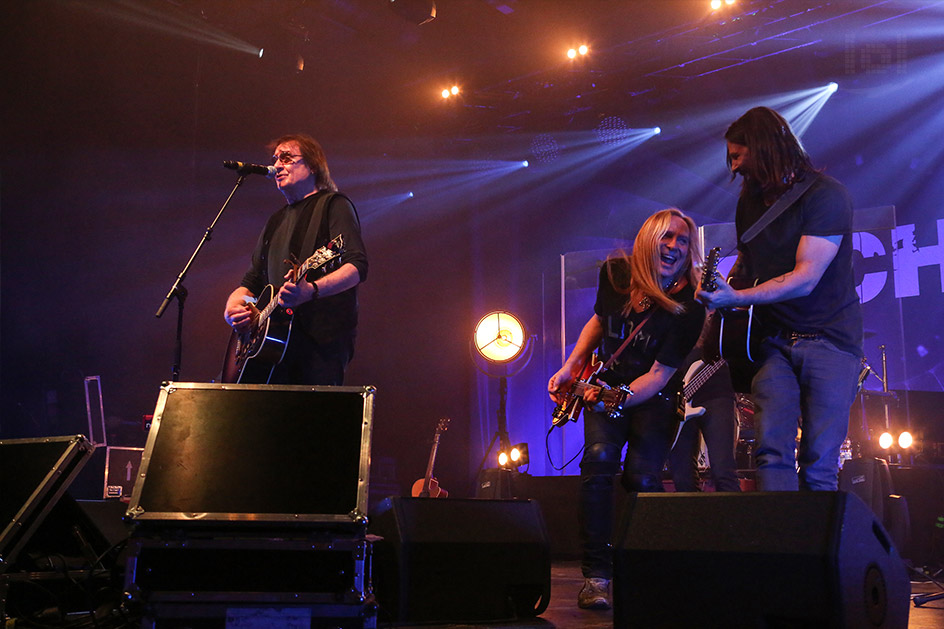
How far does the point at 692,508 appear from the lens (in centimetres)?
231

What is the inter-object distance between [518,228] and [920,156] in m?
5.19

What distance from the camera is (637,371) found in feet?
11.6

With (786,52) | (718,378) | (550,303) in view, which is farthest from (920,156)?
(718,378)

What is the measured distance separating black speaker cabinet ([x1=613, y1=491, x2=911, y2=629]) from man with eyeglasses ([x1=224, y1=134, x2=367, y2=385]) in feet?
5.06

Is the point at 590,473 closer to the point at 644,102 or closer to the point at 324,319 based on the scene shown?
the point at 324,319

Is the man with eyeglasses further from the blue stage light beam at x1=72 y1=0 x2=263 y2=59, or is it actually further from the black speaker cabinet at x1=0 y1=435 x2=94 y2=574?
the blue stage light beam at x1=72 y1=0 x2=263 y2=59

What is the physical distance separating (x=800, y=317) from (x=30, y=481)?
3007 millimetres

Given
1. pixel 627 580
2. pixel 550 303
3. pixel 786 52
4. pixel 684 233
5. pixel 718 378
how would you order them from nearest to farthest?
pixel 627 580 < pixel 684 233 < pixel 718 378 < pixel 786 52 < pixel 550 303

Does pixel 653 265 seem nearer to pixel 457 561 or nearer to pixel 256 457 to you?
pixel 457 561

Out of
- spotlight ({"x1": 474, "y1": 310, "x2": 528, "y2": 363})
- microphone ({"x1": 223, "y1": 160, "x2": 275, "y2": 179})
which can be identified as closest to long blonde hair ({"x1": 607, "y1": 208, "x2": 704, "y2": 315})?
microphone ({"x1": 223, "y1": 160, "x2": 275, "y2": 179})

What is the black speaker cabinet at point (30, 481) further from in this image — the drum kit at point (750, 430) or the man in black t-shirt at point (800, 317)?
the drum kit at point (750, 430)

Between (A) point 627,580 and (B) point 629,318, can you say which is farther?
(B) point 629,318

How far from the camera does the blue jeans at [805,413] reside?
2.71m

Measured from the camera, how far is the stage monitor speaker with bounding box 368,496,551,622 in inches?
112
